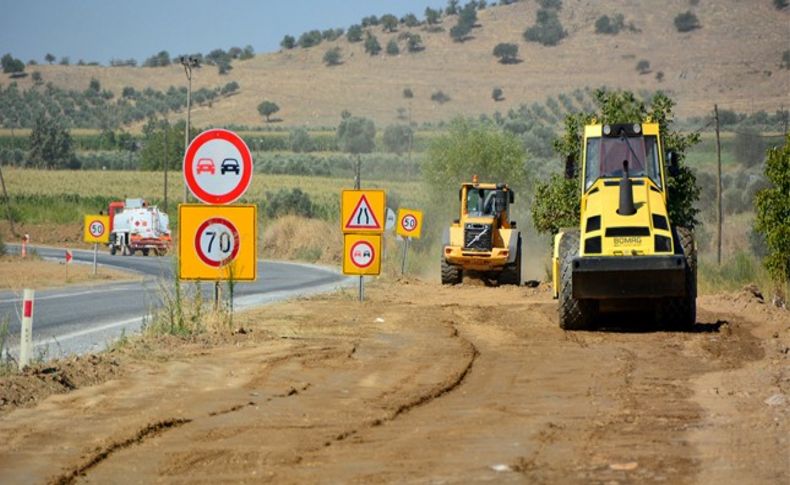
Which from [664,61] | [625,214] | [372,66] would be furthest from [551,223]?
[372,66]

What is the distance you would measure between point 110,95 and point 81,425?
183236 millimetres

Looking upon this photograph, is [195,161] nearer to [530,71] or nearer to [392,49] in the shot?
[530,71]

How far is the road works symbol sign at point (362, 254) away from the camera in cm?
2833

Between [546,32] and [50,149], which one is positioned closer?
[50,149]

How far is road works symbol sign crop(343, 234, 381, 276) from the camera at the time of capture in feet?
92.9

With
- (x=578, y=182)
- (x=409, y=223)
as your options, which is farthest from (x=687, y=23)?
(x=578, y=182)

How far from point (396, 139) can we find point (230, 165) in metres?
124

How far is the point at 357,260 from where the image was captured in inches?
1118

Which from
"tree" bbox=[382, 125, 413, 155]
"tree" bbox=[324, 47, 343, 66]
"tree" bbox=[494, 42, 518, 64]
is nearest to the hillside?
"tree" bbox=[494, 42, 518, 64]

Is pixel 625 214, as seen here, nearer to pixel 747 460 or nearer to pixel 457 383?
pixel 457 383

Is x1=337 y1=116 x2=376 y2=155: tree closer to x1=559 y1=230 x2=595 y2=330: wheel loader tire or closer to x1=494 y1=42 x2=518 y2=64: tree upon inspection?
x1=494 y1=42 x2=518 y2=64: tree

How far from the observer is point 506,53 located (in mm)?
178500

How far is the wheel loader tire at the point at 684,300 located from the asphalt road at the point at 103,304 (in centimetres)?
723

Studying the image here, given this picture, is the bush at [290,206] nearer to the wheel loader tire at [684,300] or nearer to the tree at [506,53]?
the wheel loader tire at [684,300]
